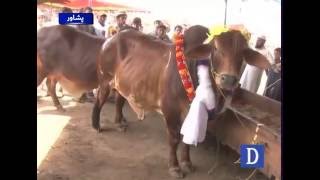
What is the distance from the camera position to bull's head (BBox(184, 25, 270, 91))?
270 centimetres

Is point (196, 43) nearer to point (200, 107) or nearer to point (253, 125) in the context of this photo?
point (200, 107)

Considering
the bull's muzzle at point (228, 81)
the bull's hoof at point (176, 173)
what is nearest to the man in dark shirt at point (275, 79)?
the bull's muzzle at point (228, 81)

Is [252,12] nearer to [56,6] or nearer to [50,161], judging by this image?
[56,6]

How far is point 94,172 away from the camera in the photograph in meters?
2.91

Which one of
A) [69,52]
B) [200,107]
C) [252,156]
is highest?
[69,52]

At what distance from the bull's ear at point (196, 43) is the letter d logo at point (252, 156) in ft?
1.86

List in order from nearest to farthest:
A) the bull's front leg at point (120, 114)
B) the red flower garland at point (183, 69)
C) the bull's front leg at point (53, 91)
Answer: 1. the red flower garland at point (183, 69)
2. the bull's front leg at point (53, 91)
3. the bull's front leg at point (120, 114)

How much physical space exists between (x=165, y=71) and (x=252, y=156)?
27.9 inches

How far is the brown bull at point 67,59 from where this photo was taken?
295cm

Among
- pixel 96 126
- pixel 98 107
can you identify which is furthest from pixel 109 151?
pixel 98 107

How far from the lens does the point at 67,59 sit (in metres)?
3.16

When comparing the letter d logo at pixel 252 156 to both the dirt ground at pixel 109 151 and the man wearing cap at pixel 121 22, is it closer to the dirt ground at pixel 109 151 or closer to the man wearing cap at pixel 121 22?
the dirt ground at pixel 109 151

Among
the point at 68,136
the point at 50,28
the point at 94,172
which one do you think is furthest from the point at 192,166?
the point at 50,28
